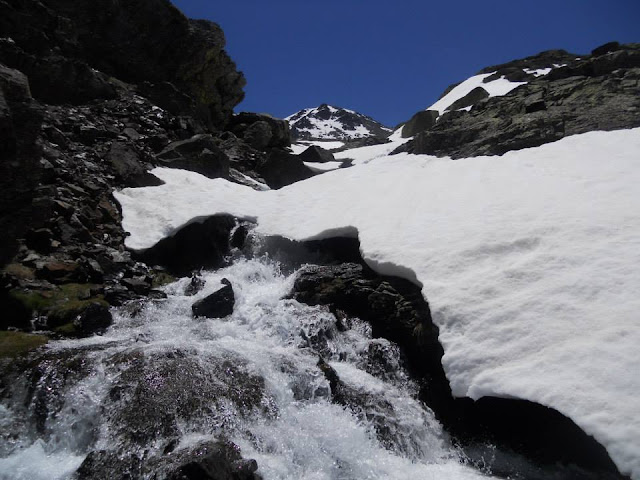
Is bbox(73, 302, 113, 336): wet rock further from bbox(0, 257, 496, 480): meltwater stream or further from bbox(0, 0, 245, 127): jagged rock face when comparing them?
bbox(0, 0, 245, 127): jagged rock face

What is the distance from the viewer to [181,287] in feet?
47.0

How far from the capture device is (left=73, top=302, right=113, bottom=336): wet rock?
34.6 feet

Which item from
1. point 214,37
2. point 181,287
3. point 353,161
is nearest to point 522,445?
point 181,287

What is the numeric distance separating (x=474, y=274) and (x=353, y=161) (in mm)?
32377

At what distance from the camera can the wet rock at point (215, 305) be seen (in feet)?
40.5

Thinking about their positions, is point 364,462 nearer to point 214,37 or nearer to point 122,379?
point 122,379

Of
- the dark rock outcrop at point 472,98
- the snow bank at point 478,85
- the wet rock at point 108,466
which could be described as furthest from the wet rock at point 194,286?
the snow bank at point 478,85

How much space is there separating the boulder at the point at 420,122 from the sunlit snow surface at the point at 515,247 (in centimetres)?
3370

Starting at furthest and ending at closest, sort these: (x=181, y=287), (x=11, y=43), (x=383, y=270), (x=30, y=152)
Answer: (x=11, y=43)
(x=181, y=287)
(x=383, y=270)
(x=30, y=152)

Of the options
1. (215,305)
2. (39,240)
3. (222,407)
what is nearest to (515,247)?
(222,407)

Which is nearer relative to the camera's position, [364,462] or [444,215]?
[364,462]

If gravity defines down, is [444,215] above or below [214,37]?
below

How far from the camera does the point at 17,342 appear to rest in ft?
29.9

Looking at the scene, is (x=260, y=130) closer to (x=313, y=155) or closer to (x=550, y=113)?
(x=313, y=155)
